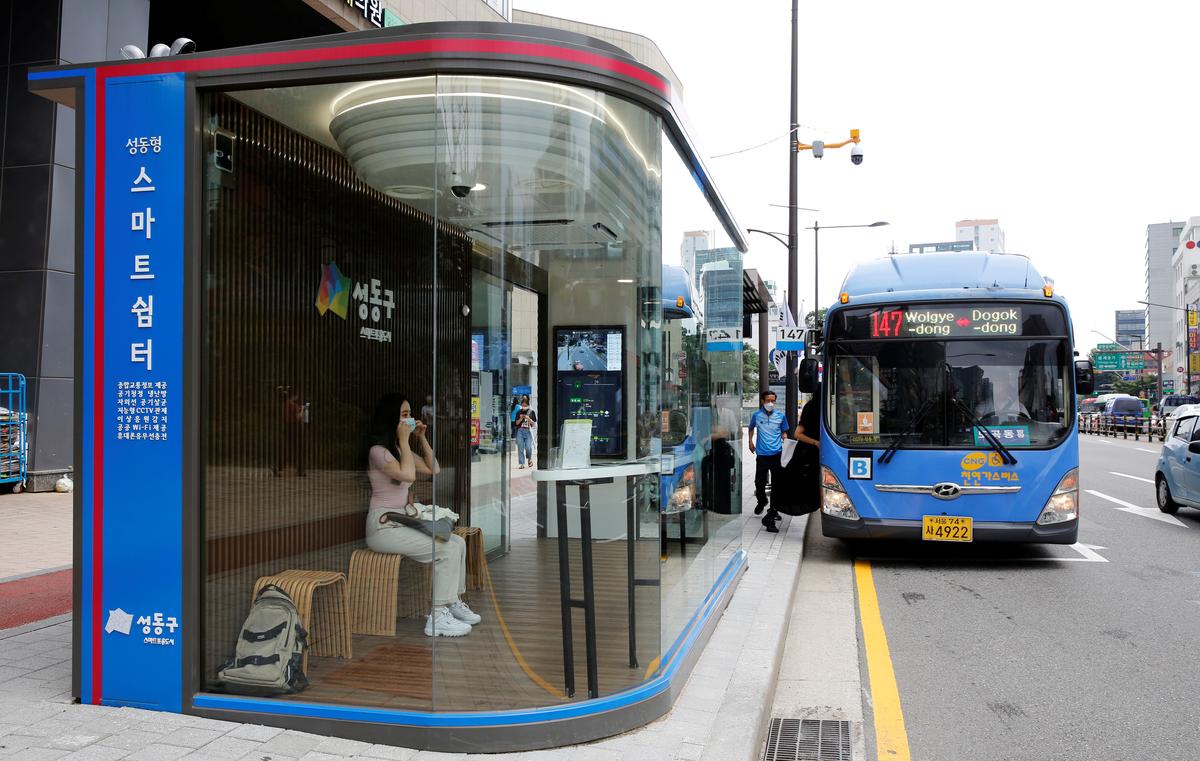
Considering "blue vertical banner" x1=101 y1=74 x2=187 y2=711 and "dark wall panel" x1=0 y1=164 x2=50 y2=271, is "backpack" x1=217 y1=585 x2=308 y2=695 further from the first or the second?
"dark wall panel" x1=0 y1=164 x2=50 y2=271

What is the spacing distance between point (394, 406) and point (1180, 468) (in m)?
12.2

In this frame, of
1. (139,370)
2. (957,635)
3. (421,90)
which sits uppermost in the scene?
(421,90)

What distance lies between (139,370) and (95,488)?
597 millimetres

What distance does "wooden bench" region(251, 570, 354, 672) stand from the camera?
4.65 m

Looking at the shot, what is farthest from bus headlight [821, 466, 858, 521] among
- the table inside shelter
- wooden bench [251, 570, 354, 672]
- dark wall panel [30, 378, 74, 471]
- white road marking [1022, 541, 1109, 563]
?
dark wall panel [30, 378, 74, 471]

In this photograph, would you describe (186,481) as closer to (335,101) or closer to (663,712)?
(335,101)

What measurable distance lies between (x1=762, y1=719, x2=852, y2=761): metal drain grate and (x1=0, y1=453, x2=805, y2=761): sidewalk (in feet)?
0.36

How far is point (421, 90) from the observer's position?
434 cm

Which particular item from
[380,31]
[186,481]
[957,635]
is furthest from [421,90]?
[957,635]

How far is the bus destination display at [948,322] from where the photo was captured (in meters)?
9.36

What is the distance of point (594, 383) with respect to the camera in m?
5.24

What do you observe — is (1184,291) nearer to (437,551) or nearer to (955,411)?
(955,411)

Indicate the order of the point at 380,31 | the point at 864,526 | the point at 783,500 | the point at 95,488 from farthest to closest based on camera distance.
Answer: the point at 783,500
the point at 864,526
the point at 95,488
the point at 380,31

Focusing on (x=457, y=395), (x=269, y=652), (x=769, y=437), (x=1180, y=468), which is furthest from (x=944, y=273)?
(x=269, y=652)
